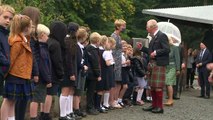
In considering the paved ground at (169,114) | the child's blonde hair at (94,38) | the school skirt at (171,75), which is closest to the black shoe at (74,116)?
the paved ground at (169,114)

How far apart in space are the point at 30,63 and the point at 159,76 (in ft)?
15.5

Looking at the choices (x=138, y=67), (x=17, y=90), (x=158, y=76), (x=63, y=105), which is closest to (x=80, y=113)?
(x=63, y=105)

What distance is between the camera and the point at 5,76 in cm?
633

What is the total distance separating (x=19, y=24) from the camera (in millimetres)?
6465

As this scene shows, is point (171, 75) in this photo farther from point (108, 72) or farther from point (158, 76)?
point (108, 72)

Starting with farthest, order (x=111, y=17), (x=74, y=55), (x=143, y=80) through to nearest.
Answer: (x=111, y=17) < (x=143, y=80) < (x=74, y=55)

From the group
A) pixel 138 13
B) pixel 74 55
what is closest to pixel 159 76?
pixel 74 55

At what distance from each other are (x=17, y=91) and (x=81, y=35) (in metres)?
3.00

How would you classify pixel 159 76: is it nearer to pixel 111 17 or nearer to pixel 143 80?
pixel 143 80

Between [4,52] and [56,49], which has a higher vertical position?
[56,49]

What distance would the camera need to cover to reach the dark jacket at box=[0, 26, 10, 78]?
6008 mm

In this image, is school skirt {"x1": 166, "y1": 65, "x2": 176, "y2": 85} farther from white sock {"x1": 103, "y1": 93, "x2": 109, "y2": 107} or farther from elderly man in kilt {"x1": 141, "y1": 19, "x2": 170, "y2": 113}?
white sock {"x1": 103, "y1": 93, "x2": 109, "y2": 107}

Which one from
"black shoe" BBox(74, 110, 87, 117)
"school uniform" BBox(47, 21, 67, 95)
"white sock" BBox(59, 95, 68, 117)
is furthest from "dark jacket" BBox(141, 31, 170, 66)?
"school uniform" BBox(47, 21, 67, 95)

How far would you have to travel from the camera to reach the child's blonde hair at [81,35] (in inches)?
357
